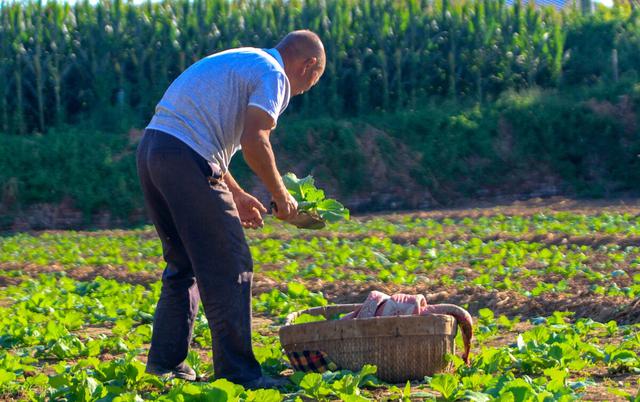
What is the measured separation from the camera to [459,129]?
79.2 feet

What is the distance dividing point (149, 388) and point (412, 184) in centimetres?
1832

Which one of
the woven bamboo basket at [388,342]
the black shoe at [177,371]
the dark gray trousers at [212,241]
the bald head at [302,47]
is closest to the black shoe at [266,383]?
the dark gray trousers at [212,241]

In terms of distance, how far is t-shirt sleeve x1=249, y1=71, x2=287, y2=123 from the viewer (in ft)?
15.7

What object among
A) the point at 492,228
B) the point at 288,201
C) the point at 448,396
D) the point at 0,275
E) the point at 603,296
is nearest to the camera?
Answer: the point at 448,396

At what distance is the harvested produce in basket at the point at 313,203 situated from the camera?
5555 millimetres

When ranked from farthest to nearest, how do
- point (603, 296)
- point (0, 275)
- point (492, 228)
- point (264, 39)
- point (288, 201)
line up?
point (264, 39) < point (492, 228) < point (0, 275) < point (603, 296) < point (288, 201)

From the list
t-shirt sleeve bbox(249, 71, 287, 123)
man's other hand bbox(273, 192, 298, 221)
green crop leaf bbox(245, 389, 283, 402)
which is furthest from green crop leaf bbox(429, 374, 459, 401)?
t-shirt sleeve bbox(249, 71, 287, 123)

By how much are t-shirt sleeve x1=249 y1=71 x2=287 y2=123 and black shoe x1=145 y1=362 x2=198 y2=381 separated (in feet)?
4.52

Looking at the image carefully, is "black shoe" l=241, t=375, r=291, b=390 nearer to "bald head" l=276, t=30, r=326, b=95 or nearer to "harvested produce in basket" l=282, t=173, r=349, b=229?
"harvested produce in basket" l=282, t=173, r=349, b=229

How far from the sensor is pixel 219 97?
4906 mm

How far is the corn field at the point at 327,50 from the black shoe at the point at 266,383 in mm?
19600

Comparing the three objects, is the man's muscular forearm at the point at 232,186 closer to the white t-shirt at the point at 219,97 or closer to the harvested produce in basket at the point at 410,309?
the white t-shirt at the point at 219,97

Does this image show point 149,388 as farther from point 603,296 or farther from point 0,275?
point 0,275

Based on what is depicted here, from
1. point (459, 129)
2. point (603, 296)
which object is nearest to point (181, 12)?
point (459, 129)
